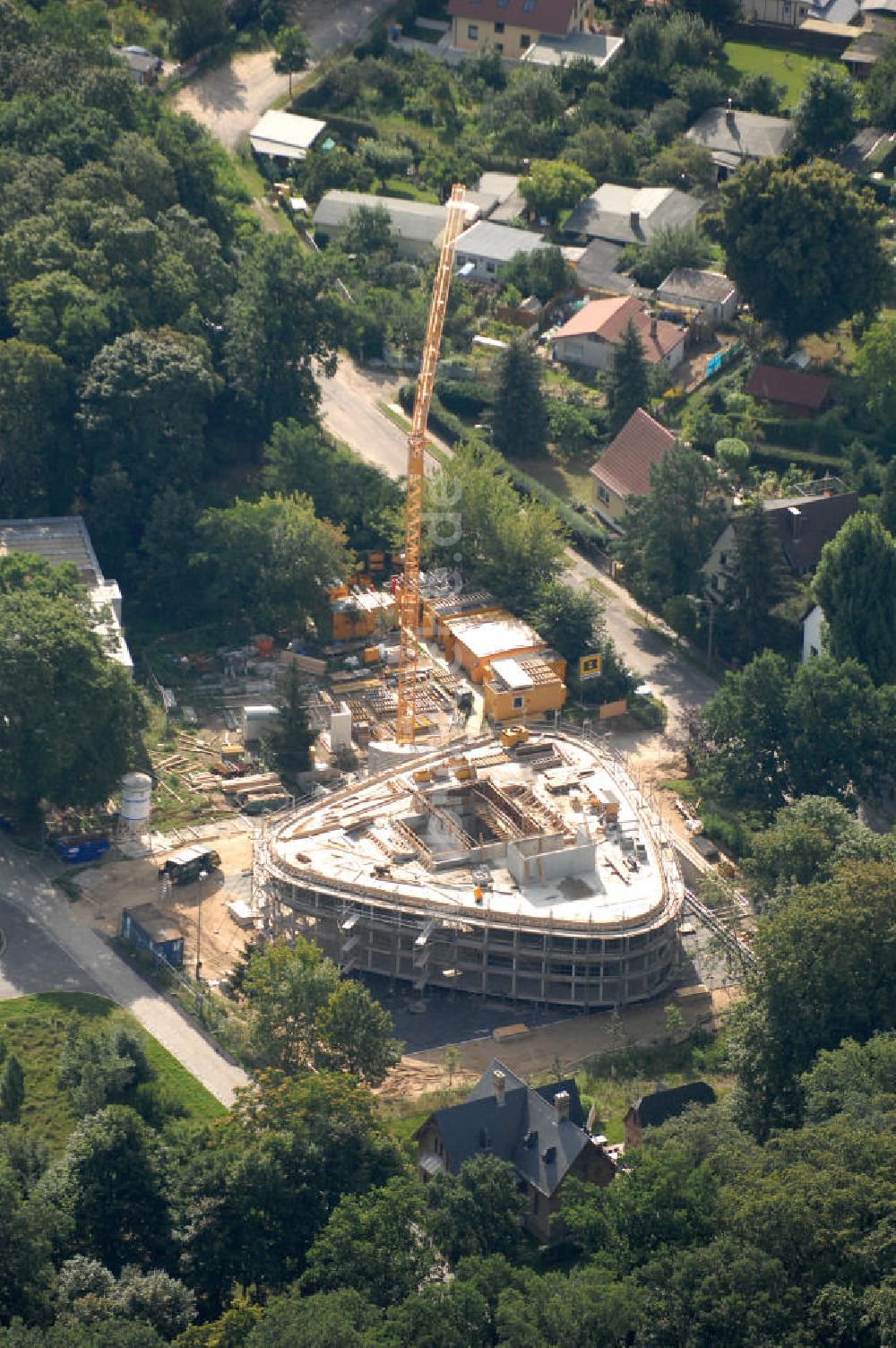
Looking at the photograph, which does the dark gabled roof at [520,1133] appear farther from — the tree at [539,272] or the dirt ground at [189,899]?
the tree at [539,272]

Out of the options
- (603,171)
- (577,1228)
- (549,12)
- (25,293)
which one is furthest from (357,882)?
(549,12)

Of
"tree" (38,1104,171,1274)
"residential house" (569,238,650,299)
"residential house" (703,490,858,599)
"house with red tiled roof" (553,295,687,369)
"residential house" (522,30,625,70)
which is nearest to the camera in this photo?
"tree" (38,1104,171,1274)

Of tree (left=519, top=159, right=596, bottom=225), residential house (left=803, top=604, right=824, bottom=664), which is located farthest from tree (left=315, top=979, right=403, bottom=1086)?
tree (left=519, top=159, right=596, bottom=225)

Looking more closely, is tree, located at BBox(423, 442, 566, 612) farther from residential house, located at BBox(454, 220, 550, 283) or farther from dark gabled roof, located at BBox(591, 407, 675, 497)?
residential house, located at BBox(454, 220, 550, 283)

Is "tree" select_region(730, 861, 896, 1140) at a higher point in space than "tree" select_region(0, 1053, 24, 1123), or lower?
higher

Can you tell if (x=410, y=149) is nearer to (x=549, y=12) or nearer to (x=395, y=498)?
(x=549, y=12)

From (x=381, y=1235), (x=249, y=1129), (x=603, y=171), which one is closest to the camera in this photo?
(x=381, y=1235)

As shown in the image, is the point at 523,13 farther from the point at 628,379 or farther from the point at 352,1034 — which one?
the point at 352,1034
